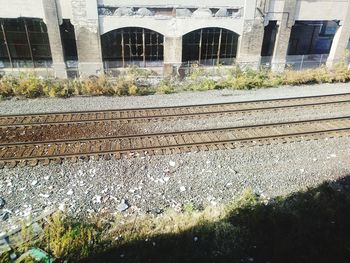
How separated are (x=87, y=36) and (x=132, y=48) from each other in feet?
9.29

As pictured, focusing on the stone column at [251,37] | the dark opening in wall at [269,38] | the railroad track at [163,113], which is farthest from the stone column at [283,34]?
the railroad track at [163,113]

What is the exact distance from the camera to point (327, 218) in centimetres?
700

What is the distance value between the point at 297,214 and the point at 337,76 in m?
13.7

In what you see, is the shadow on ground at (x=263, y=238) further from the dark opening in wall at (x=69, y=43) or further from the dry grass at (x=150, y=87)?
the dark opening in wall at (x=69, y=43)

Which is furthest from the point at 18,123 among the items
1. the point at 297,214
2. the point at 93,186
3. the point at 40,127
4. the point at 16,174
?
the point at 297,214

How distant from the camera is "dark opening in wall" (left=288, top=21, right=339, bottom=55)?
75.3ft

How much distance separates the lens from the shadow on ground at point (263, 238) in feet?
19.6

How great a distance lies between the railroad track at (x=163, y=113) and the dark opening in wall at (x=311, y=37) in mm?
10336

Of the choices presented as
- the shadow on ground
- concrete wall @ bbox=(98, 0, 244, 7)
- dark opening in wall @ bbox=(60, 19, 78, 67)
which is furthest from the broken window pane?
the shadow on ground

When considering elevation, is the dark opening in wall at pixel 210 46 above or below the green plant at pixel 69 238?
above

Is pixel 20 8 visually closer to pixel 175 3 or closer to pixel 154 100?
pixel 175 3

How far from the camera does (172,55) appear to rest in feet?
60.3

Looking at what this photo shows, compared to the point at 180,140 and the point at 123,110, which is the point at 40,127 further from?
the point at 180,140

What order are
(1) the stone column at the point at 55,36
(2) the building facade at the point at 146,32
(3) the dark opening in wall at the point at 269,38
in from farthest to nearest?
(3) the dark opening in wall at the point at 269,38
(2) the building facade at the point at 146,32
(1) the stone column at the point at 55,36
